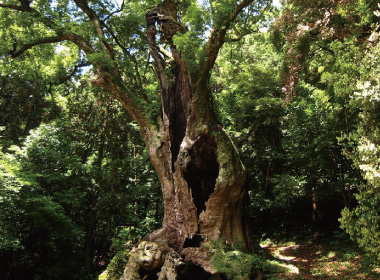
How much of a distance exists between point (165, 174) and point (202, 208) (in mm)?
1432

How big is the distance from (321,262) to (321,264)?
0.70ft

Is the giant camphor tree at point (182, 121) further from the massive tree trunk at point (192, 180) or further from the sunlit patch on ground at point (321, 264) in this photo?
the sunlit patch on ground at point (321, 264)

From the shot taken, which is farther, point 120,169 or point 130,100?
point 120,169

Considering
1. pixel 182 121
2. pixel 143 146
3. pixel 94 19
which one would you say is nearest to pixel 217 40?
pixel 182 121

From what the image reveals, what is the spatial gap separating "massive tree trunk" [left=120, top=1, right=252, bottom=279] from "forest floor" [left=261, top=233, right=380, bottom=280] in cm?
113

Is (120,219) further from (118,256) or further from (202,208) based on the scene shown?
(202,208)

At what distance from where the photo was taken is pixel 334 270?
6531 millimetres

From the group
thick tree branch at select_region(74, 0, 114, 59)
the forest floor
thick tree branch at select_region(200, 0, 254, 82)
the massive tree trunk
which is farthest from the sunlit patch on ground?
thick tree branch at select_region(74, 0, 114, 59)

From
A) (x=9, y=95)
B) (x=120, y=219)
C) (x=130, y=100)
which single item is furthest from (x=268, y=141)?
(x=9, y=95)

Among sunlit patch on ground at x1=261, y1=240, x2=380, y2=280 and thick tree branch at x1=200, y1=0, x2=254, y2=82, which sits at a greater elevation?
thick tree branch at x1=200, y1=0, x2=254, y2=82

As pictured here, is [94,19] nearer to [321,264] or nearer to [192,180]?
[192,180]

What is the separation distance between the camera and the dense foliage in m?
6.93

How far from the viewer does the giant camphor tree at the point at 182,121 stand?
20.8ft

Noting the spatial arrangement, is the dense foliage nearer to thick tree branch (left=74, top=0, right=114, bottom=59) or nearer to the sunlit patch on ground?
thick tree branch (left=74, top=0, right=114, bottom=59)
